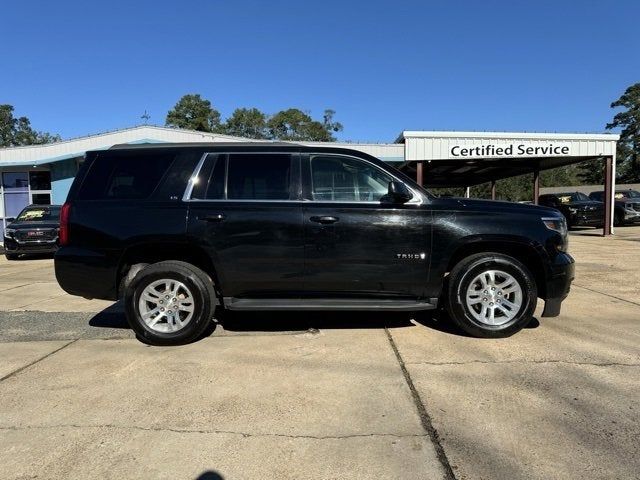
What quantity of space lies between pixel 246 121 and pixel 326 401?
72018 millimetres

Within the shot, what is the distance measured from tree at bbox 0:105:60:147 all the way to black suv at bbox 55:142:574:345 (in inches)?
3484

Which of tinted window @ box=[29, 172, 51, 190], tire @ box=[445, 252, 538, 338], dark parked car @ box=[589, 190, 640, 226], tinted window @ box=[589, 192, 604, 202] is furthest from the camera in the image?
tinted window @ box=[589, 192, 604, 202]

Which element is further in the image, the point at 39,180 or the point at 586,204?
the point at 39,180

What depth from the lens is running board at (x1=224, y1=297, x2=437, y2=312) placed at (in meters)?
5.15

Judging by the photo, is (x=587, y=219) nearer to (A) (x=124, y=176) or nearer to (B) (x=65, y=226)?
(A) (x=124, y=176)

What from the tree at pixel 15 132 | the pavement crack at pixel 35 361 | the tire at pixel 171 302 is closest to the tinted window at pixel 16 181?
the pavement crack at pixel 35 361

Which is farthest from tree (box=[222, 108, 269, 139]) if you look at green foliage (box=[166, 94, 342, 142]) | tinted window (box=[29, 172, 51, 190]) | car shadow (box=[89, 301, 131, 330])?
car shadow (box=[89, 301, 131, 330])

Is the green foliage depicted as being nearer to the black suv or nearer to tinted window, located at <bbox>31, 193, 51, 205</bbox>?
tinted window, located at <bbox>31, 193, 51, 205</bbox>

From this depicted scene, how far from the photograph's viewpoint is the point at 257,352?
16.4 ft

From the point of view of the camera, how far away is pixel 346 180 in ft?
17.4

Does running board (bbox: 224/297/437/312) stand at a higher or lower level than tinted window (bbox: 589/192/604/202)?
lower

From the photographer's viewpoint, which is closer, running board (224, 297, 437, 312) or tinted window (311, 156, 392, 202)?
running board (224, 297, 437, 312)

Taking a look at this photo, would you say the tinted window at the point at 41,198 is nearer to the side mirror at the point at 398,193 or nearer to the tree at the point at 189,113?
the side mirror at the point at 398,193

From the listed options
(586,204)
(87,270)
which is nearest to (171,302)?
(87,270)
